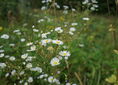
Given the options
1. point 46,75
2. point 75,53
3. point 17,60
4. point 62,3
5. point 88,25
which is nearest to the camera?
point 46,75

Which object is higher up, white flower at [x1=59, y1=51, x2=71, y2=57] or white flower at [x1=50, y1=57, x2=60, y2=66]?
white flower at [x1=59, y1=51, x2=71, y2=57]

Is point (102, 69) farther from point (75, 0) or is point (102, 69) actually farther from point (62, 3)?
point (75, 0)

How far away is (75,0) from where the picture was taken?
657cm

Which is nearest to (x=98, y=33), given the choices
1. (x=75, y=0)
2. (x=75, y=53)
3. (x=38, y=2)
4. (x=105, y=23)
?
(x=105, y=23)

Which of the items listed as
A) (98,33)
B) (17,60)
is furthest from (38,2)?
(17,60)

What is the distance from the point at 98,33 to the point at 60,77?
1679 millimetres

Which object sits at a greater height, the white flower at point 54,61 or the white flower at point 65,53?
the white flower at point 65,53

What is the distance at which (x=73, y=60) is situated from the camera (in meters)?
2.74

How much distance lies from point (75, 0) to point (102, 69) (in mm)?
4067

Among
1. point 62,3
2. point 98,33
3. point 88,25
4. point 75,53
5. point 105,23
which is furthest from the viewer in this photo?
point 62,3

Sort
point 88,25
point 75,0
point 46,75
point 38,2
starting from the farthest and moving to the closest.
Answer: point 38,2, point 75,0, point 88,25, point 46,75

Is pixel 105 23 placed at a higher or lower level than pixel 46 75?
lower

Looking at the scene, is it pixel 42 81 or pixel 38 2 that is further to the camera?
pixel 38 2

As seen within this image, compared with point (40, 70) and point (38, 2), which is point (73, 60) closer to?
point (40, 70)
